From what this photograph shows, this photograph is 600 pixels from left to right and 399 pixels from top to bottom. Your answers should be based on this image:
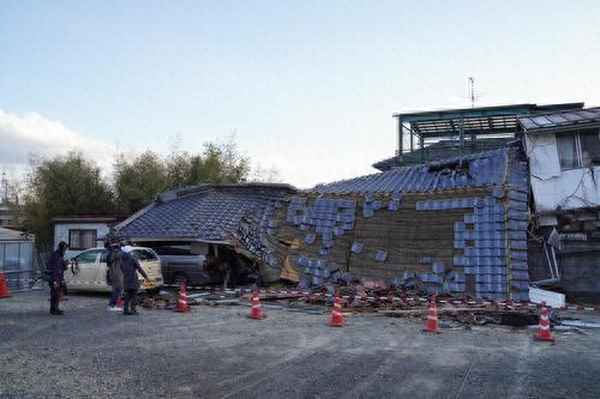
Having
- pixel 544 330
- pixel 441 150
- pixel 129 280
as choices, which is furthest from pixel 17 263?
pixel 441 150

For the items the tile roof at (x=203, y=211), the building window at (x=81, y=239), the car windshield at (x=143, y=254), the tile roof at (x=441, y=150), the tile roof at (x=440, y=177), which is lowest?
the car windshield at (x=143, y=254)

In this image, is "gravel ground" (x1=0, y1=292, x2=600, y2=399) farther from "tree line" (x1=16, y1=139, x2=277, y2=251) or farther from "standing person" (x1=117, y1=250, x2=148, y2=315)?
"tree line" (x1=16, y1=139, x2=277, y2=251)

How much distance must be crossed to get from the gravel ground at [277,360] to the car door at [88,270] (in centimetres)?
471

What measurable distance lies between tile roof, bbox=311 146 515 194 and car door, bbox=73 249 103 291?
8813mm

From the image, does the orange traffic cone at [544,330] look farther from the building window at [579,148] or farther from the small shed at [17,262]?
the small shed at [17,262]

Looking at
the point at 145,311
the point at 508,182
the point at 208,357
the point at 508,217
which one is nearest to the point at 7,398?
the point at 208,357

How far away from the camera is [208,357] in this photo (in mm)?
8898

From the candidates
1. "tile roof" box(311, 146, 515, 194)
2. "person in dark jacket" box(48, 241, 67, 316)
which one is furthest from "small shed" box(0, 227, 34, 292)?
"tile roof" box(311, 146, 515, 194)

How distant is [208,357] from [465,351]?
4.43 metres

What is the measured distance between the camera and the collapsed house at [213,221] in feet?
67.4

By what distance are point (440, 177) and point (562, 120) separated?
444 centimetres

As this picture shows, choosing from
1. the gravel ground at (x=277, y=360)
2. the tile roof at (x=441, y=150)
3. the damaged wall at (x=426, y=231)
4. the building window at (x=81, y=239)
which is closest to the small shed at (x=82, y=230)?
the building window at (x=81, y=239)

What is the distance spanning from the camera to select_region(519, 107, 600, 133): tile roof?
59.5 ft

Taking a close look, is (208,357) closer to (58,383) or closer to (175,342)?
(175,342)
